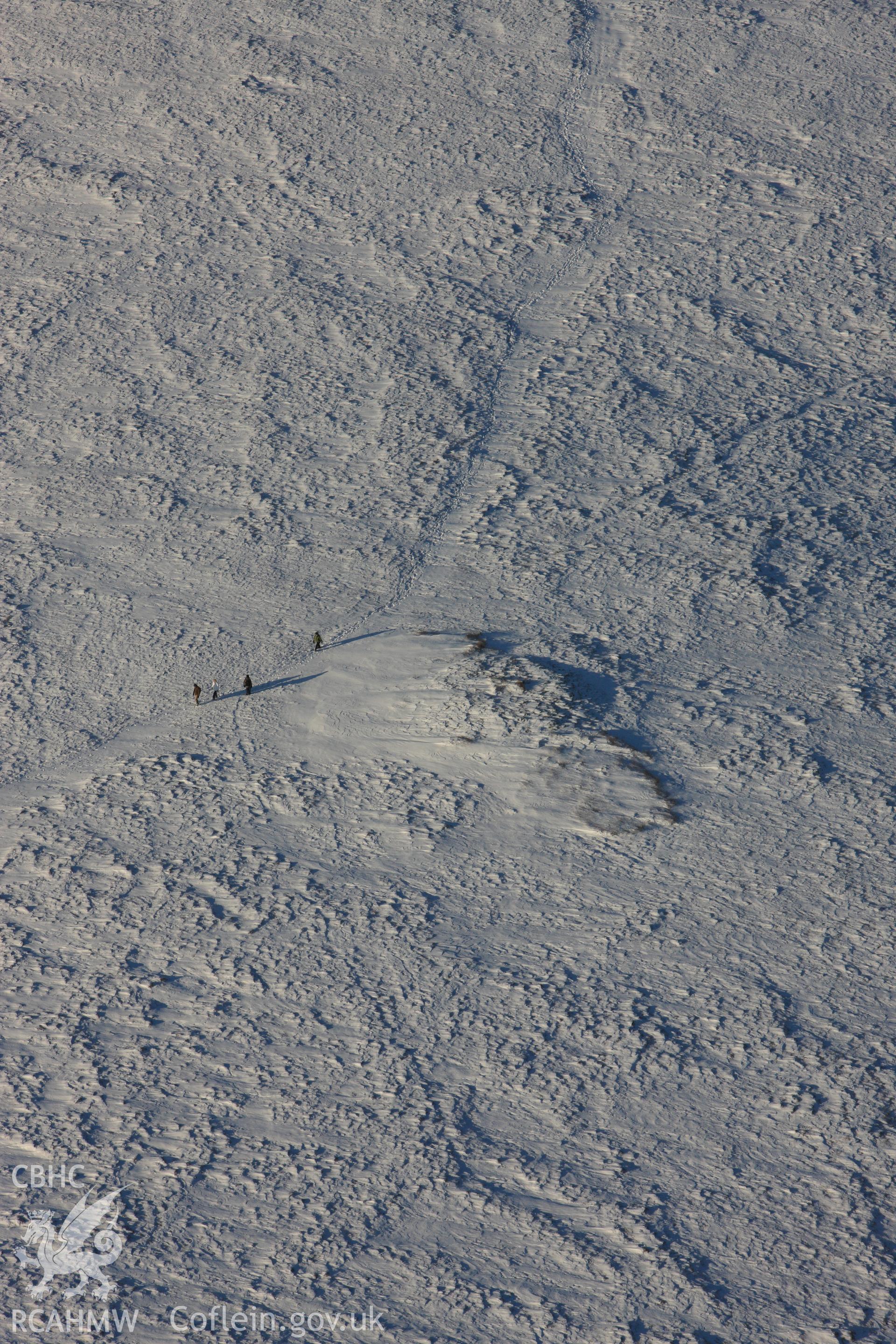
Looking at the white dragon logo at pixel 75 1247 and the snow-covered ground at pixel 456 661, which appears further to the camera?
the snow-covered ground at pixel 456 661

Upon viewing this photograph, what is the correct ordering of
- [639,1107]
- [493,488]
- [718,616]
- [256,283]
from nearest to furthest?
[639,1107] < [718,616] < [493,488] < [256,283]

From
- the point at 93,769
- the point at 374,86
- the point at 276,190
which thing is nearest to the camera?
the point at 93,769

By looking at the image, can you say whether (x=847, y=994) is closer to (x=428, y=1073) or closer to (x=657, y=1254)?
(x=657, y=1254)

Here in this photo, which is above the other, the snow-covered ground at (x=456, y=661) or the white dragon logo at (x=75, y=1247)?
the snow-covered ground at (x=456, y=661)

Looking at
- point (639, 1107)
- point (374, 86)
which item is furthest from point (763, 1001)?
point (374, 86)

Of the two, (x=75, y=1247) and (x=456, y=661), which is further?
(x=456, y=661)

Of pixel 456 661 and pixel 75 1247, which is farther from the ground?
pixel 456 661
